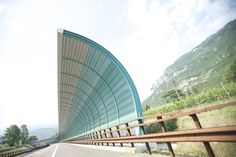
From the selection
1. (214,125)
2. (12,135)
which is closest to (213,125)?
(214,125)

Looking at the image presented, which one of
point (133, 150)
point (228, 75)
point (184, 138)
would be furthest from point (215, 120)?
point (228, 75)

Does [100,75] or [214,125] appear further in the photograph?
[100,75]

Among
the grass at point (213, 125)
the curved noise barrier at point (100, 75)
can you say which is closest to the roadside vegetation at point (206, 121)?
the grass at point (213, 125)

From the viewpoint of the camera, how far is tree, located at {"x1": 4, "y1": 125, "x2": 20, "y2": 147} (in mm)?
122188

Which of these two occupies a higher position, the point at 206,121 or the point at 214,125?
the point at 206,121

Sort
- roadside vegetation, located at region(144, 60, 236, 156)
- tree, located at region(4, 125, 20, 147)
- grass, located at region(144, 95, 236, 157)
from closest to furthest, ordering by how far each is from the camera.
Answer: grass, located at region(144, 95, 236, 157)
roadside vegetation, located at region(144, 60, 236, 156)
tree, located at region(4, 125, 20, 147)

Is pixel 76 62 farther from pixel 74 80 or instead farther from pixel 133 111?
pixel 133 111

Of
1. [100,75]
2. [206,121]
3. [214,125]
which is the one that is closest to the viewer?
[214,125]

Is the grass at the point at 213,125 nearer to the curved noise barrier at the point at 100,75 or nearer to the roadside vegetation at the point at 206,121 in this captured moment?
the roadside vegetation at the point at 206,121

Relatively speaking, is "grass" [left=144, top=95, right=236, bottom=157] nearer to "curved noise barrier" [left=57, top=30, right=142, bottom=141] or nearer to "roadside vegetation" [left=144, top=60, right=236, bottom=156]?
"roadside vegetation" [left=144, top=60, right=236, bottom=156]

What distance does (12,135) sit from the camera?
124 m

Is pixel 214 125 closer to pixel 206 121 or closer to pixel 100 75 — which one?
pixel 206 121

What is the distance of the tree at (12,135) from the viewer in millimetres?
122188

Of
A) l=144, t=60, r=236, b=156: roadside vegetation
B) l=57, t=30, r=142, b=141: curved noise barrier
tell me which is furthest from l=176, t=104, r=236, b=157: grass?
l=57, t=30, r=142, b=141: curved noise barrier
